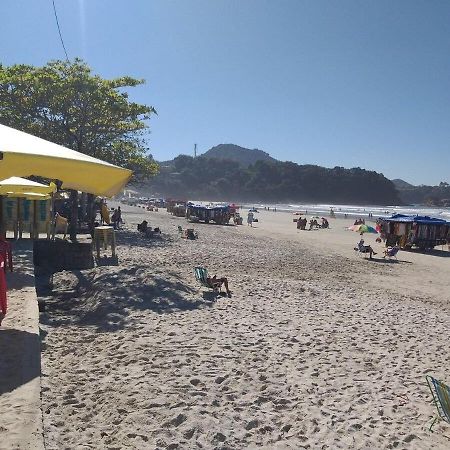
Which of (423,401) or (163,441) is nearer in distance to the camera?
(163,441)

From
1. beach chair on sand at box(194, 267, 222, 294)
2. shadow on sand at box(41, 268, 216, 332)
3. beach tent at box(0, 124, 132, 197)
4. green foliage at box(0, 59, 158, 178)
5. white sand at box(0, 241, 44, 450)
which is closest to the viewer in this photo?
white sand at box(0, 241, 44, 450)

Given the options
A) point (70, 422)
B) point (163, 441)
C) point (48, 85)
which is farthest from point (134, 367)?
point (48, 85)

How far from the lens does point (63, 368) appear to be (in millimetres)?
5504

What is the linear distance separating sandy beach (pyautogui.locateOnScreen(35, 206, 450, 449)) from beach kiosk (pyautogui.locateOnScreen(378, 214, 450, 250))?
13.0 metres

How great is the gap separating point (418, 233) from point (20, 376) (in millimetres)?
23307

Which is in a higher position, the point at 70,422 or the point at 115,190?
the point at 115,190

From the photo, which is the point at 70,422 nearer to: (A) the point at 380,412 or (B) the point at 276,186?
(A) the point at 380,412

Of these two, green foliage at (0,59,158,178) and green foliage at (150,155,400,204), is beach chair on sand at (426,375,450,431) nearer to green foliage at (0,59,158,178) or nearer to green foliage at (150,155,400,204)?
green foliage at (0,59,158,178)

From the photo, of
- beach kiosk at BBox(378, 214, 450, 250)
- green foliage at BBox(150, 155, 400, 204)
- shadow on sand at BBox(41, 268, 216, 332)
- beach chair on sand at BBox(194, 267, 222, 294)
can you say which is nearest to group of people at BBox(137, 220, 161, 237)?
shadow on sand at BBox(41, 268, 216, 332)

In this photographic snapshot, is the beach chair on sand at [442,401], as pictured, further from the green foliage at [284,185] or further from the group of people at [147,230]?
the green foliage at [284,185]

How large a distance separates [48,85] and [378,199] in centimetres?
13833

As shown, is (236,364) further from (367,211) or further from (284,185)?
(284,185)

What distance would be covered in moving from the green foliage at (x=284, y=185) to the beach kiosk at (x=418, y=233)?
404 ft

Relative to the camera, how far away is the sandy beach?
4.25m
